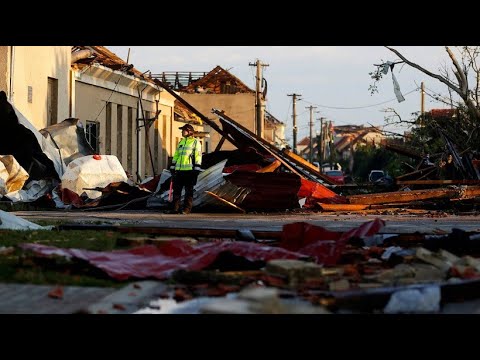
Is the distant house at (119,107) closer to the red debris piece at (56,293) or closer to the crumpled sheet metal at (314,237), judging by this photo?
the crumpled sheet metal at (314,237)

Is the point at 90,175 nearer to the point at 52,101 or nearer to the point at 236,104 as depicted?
the point at 52,101

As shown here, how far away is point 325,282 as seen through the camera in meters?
7.39

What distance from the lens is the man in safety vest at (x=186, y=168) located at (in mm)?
19422

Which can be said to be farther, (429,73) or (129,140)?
(129,140)

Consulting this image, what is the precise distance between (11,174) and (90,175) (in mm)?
1801

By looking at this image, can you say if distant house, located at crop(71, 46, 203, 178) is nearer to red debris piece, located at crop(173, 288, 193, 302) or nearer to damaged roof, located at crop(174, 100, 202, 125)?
damaged roof, located at crop(174, 100, 202, 125)

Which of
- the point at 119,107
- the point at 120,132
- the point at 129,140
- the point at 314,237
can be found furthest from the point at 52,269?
the point at 129,140

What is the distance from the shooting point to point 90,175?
74.9 feet

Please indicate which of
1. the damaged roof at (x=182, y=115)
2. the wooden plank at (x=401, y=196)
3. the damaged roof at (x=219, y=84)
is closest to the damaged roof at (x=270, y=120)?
the damaged roof at (x=219, y=84)

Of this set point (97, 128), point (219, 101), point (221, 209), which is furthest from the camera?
A: point (219, 101)
